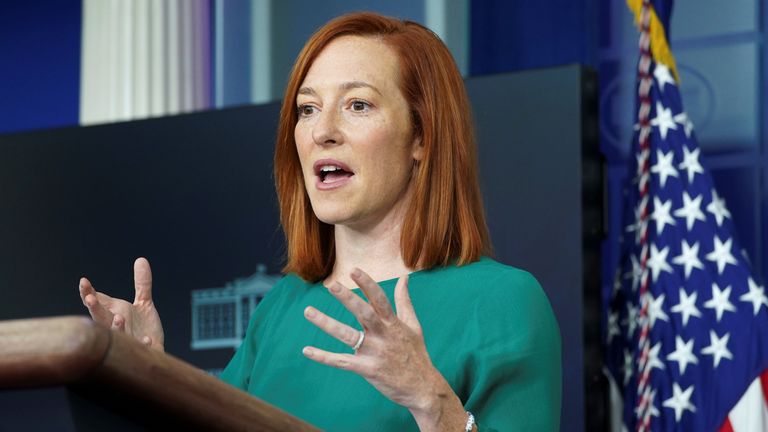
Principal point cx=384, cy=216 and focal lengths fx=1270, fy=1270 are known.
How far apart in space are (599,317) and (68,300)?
6.10ft

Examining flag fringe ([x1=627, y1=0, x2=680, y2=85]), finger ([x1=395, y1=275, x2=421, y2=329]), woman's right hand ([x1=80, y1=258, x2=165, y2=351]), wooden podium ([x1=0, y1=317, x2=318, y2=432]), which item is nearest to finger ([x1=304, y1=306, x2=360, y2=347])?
finger ([x1=395, y1=275, x2=421, y2=329])

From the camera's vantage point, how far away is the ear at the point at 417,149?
1.89 meters

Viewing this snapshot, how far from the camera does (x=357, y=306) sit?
3.98 ft

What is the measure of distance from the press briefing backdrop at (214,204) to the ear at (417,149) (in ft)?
4.75

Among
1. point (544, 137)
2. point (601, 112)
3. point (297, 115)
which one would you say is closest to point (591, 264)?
point (544, 137)

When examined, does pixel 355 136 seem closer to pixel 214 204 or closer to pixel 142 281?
pixel 142 281

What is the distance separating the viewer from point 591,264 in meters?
3.31

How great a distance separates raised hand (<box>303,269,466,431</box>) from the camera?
1218 millimetres

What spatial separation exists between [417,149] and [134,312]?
48cm

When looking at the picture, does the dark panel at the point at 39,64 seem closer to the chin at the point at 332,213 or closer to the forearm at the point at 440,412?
the chin at the point at 332,213

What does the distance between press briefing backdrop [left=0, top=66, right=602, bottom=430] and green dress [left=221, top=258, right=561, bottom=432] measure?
5.00ft

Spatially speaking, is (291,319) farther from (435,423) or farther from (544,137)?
(544,137)

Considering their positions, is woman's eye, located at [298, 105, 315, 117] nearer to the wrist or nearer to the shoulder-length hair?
the shoulder-length hair

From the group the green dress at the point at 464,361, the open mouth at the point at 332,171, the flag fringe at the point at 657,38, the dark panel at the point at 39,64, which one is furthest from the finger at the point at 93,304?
the dark panel at the point at 39,64
